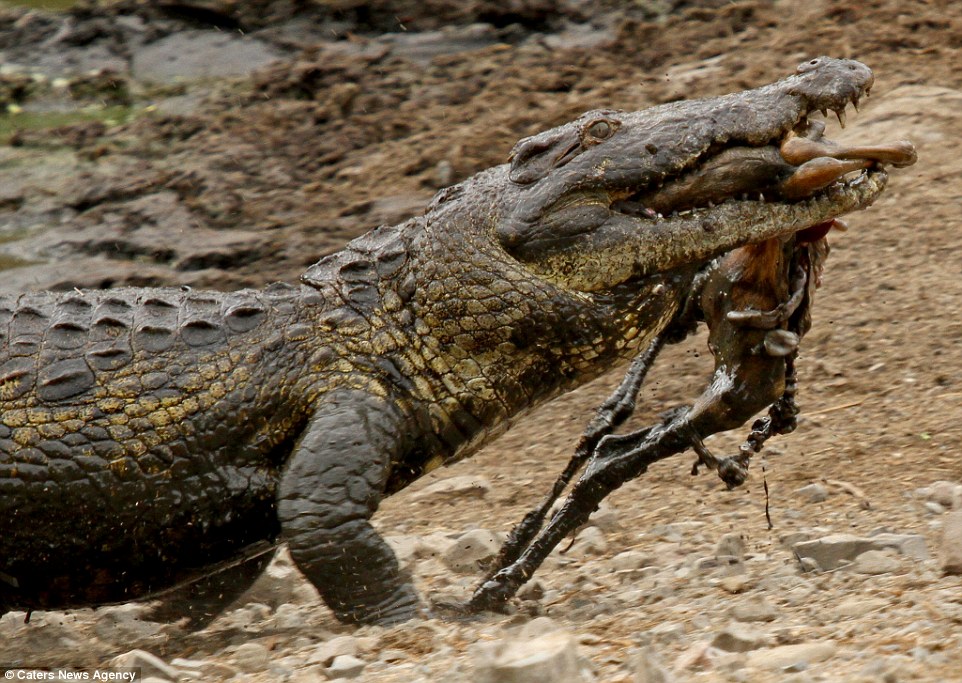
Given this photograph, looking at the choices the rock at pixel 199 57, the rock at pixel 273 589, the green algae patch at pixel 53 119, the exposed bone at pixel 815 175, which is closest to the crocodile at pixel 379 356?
the exposed bone at pixel 815 175

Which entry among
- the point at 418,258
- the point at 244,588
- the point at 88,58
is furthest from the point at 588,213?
the point at 88,58

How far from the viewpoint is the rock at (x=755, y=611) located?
356 centimetres

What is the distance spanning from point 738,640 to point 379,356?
64.5 inches

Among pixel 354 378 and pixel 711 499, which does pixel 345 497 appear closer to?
pixel 354 378

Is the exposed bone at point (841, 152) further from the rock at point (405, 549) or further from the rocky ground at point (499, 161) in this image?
the rock at point (405, 549)

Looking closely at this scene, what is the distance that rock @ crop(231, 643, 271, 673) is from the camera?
392 centimetres

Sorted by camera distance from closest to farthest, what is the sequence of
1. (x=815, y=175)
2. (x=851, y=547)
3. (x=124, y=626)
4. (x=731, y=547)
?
(x=851, y=547) < (x=815, y=175) < (x=731, y=547) < (x=124, y=626)

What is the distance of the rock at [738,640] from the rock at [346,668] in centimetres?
97

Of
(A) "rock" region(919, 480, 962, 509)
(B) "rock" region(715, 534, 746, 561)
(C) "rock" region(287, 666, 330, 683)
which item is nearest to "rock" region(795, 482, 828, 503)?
(A) "rock" region(919, 480, 962, 509)

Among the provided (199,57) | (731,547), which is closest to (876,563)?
(731,547)

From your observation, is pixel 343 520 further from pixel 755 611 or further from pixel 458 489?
pixel 458 489

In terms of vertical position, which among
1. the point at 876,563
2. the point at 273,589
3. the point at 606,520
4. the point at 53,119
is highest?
the point at 876,563

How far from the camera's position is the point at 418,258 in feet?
14.8

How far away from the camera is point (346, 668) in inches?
142
